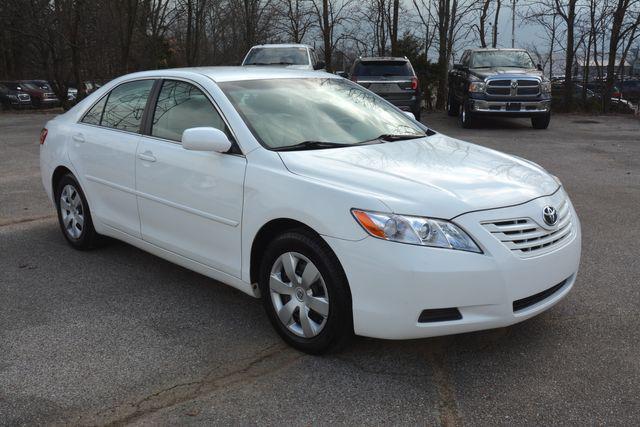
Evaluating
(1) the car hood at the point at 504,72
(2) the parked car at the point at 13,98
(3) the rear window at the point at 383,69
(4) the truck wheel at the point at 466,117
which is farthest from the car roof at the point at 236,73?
(2) the parked car at the point at 13,98

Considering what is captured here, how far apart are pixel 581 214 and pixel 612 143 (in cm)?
694

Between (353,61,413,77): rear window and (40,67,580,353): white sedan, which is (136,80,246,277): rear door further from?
(353,61,413,77): rear window

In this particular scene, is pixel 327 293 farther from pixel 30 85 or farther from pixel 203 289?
pixel 30 85

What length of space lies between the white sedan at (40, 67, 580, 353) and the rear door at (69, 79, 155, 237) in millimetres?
16

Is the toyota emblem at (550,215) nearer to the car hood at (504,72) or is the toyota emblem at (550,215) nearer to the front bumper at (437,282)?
the front bumper at (437,282)

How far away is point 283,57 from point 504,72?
5.35 meters

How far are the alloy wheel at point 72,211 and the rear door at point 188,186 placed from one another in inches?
44.5

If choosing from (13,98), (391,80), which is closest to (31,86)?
(13,98)

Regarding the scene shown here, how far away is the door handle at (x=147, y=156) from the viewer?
14.4 feet

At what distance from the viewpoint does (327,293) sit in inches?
131

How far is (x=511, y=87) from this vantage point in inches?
574

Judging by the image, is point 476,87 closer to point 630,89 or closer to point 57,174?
point 630,89

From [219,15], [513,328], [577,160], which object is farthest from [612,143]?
[219,15]

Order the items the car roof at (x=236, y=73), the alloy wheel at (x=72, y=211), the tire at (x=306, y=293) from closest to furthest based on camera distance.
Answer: the tire at (x=306, y=293) < the car roof at (x=236, y=73) < the alloy wheel at (x=72, y=211)
